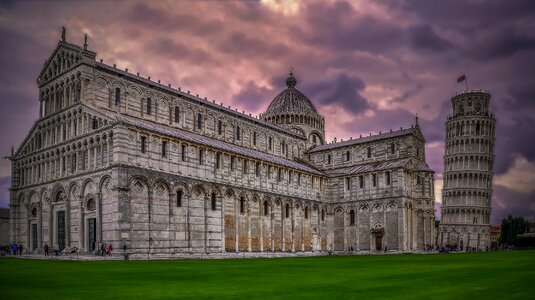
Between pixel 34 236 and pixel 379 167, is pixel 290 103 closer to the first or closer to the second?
pixel 379 167

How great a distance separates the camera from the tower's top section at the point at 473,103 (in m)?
109

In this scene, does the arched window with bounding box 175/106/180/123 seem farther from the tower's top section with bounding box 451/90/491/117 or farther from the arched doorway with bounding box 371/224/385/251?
the tower's top section with bounding box 451/90/491/117

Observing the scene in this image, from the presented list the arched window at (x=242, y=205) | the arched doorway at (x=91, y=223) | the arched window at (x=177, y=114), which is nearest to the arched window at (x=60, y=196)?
the arched doorway at (x=91, y=223)

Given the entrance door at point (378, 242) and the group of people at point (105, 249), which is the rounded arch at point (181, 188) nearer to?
the group of people at point (105, 249)

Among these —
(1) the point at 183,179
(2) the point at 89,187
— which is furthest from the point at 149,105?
(2) the point at 89,187

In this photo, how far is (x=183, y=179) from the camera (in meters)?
52.9

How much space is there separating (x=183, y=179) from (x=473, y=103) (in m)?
77.5

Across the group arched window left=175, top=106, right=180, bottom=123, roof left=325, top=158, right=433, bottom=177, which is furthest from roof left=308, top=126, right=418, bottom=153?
arched window left=175, top=106, right=180, bottom=123

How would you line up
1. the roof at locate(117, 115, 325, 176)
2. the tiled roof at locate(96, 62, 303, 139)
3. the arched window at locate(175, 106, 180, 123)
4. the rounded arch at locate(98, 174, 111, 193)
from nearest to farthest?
the rounded arch at locate(98, 174, 111, 193) < the roof at locate(117, 115, 325, 176) < the tiled roof at locate(96, 62, 303, 139) < the arched window at locate(175, 106, 180, 123)

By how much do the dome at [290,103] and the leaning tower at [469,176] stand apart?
34.5 metres

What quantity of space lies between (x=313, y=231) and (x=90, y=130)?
3642cm

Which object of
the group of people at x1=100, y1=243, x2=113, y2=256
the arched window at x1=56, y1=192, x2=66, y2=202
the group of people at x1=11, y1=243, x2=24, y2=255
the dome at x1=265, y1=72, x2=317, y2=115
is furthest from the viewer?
the dome at x1=265, y1=72, x2=317, y2=115

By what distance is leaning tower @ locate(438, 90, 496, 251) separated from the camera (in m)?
106

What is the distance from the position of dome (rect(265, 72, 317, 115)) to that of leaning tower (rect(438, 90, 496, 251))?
34.5 m
